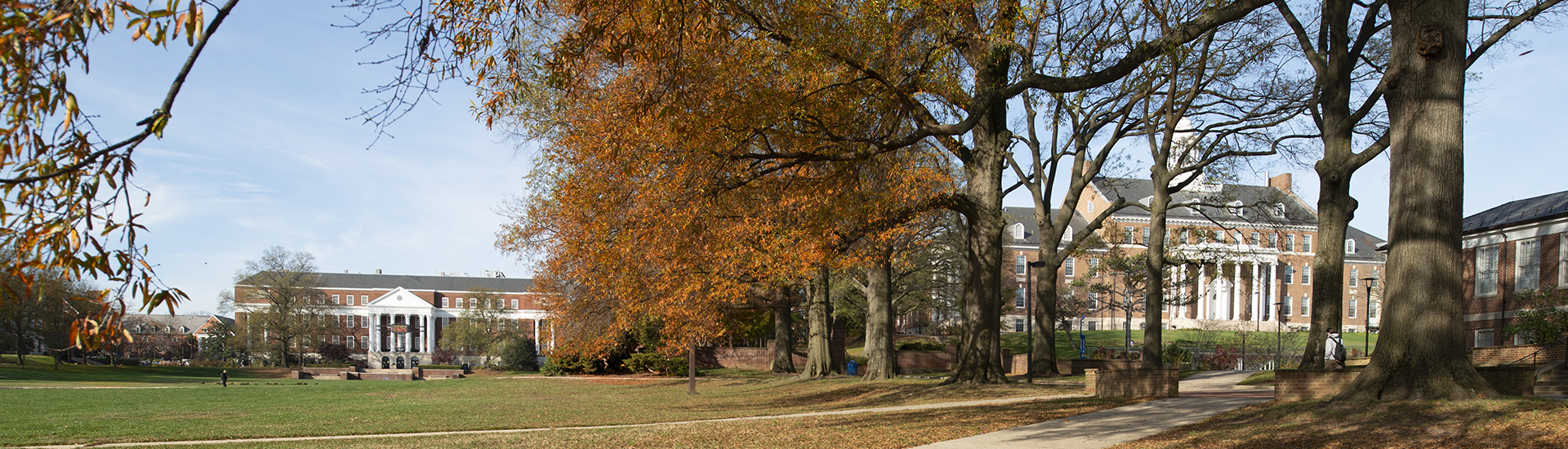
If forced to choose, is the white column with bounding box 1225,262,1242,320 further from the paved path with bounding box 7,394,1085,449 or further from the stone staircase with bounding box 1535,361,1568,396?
the paved path with bounding box 7,394,1085,449

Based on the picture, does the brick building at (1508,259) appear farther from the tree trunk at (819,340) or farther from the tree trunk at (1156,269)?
the tree trunk at (819,340)

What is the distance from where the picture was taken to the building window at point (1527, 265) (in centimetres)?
2803

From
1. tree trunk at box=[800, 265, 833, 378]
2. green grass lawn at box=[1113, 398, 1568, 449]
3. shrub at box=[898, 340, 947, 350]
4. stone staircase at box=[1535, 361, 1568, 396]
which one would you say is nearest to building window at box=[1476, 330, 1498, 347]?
stone staircase at box=[1535, 361, 1568, 396]

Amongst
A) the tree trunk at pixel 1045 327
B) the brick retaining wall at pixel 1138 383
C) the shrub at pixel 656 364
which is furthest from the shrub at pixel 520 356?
the brick retaining wall at pixel 1138 383

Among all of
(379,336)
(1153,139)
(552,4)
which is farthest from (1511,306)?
(379,336)

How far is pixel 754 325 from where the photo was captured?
163 ft

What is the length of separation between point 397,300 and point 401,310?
1282 mm

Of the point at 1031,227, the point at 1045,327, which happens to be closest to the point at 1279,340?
the point at 1045,327

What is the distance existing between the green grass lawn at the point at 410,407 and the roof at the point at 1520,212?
1689cm

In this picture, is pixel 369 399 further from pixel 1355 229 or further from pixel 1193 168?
pixel 1355 229

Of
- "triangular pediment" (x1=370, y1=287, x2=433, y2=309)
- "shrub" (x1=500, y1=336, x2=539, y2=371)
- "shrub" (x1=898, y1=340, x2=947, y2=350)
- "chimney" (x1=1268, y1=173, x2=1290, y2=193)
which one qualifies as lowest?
"triangular pediment" (x1=370, y1=287, x2=433, y2=309)

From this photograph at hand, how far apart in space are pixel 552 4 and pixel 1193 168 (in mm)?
18635

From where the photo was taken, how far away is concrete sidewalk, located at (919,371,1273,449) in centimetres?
1126

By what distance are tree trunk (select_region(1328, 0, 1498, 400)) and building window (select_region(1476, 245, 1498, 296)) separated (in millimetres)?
23976
